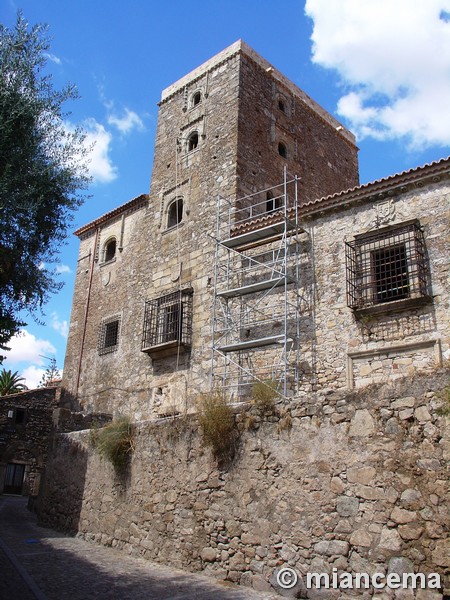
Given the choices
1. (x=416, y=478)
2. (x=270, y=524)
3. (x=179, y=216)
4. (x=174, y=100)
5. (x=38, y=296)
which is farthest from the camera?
(x=174, y=100)

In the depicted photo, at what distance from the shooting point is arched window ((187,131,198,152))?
19188 mm

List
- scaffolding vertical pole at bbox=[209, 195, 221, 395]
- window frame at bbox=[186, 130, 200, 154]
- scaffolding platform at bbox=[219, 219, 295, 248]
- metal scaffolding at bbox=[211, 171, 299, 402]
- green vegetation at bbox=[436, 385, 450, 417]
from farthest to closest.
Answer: window frame at bbox=[186, 130, 200, 154] → scaffolding vertical pole at bbox=[209, 195, 221, 395] → scaffolding platform at bbox=[219, 219, 295, 248] → metal scaffolding at bbox=[211, 171, 299, 402] → green vegetation at bbox=[436, 385, 450, 417]

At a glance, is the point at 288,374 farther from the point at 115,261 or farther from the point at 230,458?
the point at 115,261

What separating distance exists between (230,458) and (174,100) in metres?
15.5

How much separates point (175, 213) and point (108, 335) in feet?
16.0

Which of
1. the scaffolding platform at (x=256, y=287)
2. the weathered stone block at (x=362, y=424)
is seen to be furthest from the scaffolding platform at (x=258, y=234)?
the weathered stone block at (x=362, y=424)

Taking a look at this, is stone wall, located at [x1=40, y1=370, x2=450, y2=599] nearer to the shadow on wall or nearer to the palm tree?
the shadow on wall

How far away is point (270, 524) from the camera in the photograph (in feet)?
25.6

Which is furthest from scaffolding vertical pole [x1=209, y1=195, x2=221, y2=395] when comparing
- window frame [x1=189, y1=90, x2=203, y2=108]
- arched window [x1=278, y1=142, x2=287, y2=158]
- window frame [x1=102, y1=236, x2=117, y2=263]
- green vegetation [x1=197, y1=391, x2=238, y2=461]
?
window frame [x1=102, y1=236, x2=117, y2=263]

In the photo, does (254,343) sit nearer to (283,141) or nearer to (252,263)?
(252,263)

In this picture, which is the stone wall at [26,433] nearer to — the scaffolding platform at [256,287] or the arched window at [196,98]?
the scaffolding platform at [256,287]

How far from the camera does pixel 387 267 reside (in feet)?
41.0

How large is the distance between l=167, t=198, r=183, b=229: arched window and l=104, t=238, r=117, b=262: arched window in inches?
145

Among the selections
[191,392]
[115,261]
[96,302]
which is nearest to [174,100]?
[115,261]
